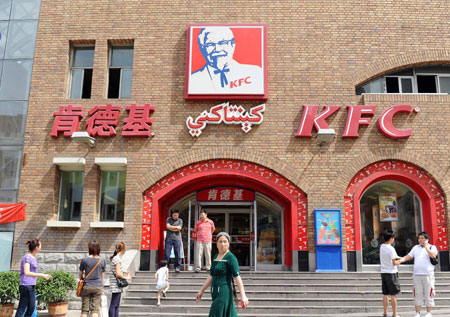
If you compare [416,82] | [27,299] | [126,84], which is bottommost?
[27,299]

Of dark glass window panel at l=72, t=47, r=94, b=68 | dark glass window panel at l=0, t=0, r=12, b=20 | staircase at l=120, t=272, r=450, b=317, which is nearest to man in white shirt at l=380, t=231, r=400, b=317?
staircase at l=120, t=272, r=450, b=317

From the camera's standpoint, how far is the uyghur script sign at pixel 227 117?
1217 cm

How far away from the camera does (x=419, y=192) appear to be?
12.0 metres

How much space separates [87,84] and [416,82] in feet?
34.8

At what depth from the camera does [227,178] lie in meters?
Answer: 12.4

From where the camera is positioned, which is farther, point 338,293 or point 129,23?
point 129,23

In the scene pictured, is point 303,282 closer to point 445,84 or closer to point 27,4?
point 445,84

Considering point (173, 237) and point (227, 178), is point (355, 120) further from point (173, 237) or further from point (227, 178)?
point (173, 237)

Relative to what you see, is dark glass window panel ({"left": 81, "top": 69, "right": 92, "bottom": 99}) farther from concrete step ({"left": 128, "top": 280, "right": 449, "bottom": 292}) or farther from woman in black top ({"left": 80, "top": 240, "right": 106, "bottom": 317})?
woman in black top ({"left": 80, "top": 240, "right": 106, "bottom": 317})

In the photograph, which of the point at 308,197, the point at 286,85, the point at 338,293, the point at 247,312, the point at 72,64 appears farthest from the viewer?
the point at 72,64

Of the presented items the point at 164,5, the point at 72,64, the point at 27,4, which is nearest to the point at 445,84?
the point at 164,5

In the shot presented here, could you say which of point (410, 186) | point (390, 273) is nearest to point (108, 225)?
point (390, 273)

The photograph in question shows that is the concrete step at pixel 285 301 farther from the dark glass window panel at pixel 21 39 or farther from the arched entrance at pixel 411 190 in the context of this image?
the dark glass window panel at pixel 21 39

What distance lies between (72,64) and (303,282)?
9.85 metres
